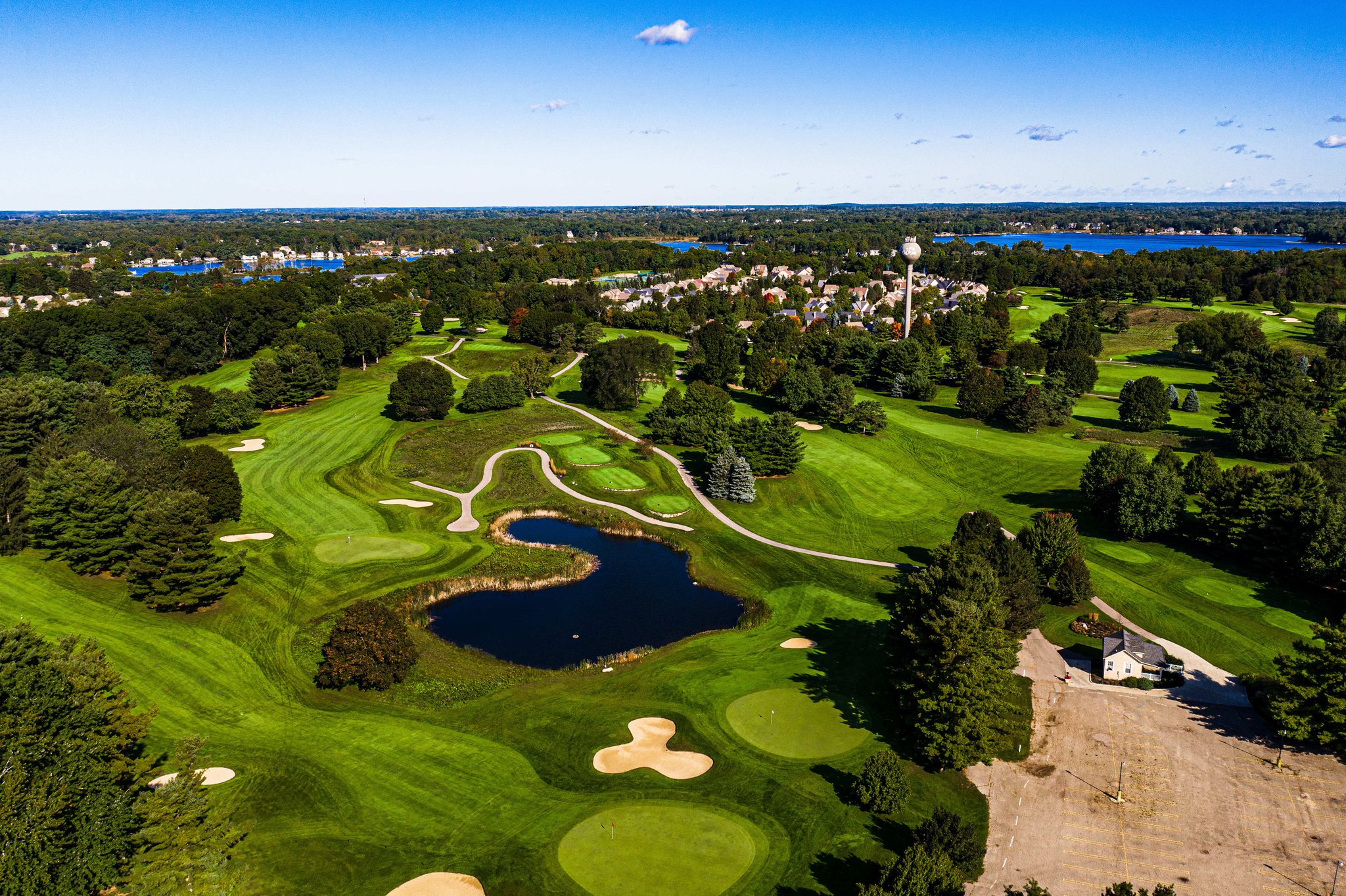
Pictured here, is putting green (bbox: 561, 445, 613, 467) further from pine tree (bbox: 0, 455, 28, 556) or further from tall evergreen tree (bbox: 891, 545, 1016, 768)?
tall evergreen tree (bbox: 891, 545, 1016, 768)

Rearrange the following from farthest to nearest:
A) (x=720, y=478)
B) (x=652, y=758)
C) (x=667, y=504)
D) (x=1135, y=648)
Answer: (x=720, y=478) < (x=667, y=504) < (x=1135, y=648) < (x=652, y=758)

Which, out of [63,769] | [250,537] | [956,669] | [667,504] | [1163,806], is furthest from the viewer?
[667,504]

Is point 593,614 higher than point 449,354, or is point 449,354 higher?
point 449,354

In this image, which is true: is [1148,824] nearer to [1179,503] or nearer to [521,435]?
[1179,503]

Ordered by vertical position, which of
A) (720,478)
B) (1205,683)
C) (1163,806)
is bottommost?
(1163,806)

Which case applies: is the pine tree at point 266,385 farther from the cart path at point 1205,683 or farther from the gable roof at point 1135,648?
the cart path at point 1205,683

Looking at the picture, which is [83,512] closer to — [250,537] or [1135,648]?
[250,537]

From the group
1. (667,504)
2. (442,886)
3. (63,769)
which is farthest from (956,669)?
(667,504)

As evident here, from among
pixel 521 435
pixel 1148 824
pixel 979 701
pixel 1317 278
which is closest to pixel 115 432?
pixel 521 435
